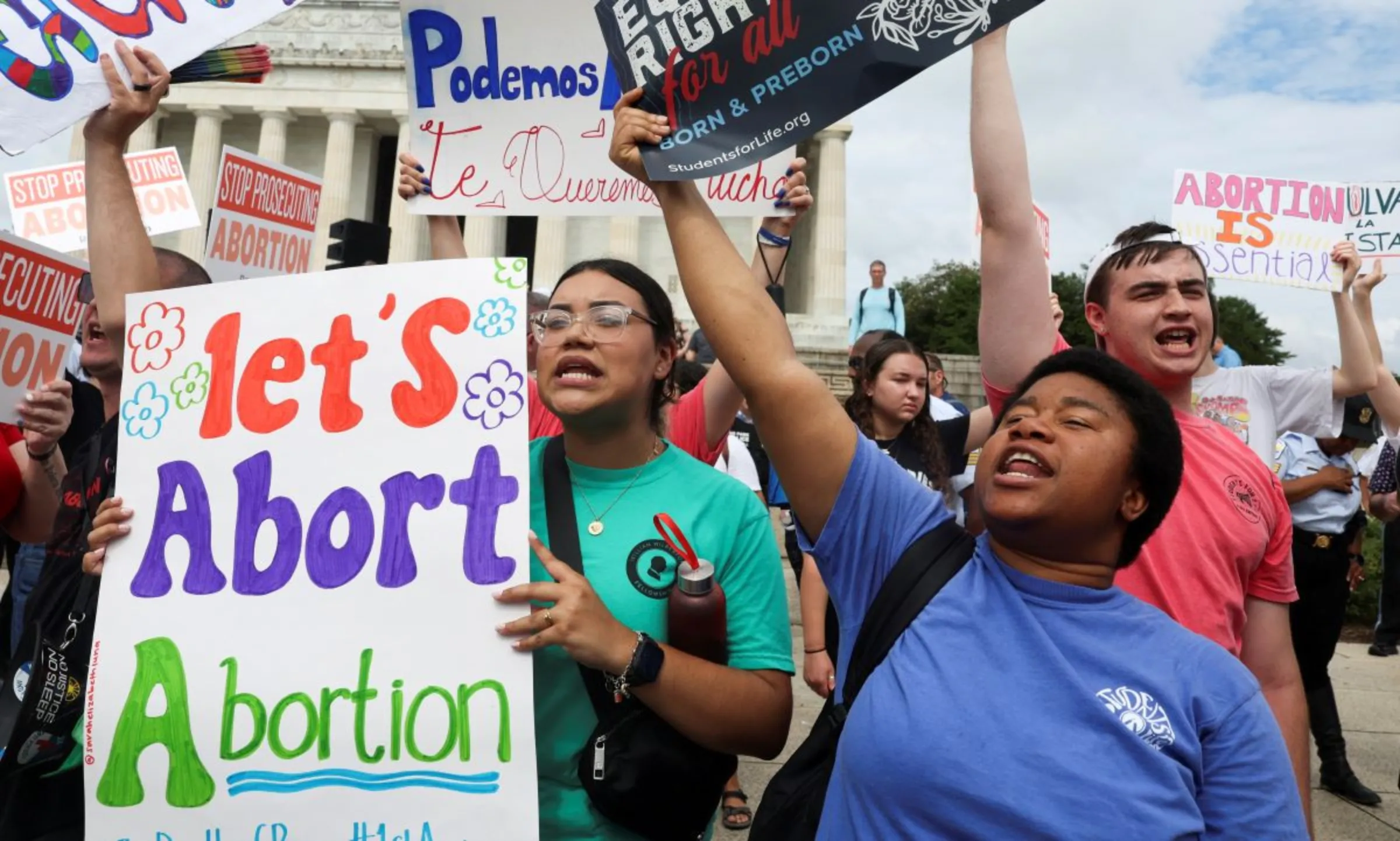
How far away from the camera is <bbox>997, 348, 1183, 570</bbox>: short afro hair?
1.78 metres

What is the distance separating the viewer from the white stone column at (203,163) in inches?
1231

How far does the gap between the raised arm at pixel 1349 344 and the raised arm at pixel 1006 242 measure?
1565 mm

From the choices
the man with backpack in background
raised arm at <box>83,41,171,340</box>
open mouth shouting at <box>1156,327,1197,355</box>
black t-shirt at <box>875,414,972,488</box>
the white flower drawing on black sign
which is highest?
the man with backpack in background

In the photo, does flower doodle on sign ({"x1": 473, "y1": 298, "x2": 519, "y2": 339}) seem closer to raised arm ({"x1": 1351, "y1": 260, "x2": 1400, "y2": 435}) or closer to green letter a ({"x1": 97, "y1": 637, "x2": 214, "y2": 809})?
green letter a ({"x1": 97, "y1": 637, "x2": 214, "y2": 809})

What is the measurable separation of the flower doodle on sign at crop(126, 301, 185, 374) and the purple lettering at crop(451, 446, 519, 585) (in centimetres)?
75

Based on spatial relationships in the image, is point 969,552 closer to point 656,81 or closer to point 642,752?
point 642,752

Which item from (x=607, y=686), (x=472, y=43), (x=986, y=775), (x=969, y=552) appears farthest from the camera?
(x=472, y=43)

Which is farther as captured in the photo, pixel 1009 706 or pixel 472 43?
pixel 472 43

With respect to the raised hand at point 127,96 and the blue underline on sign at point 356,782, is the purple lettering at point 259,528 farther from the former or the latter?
the raised hand at point 127,96

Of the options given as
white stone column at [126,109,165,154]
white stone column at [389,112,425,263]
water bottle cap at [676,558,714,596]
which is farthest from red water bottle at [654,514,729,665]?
white stone column at [126,109,165,154]

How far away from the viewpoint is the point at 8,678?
232 centimetres

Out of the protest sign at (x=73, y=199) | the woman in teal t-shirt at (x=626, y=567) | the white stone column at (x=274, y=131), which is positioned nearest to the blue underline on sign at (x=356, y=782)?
the woman in teal t-shirt at (x=626, y=567)

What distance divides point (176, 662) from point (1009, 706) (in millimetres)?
1516

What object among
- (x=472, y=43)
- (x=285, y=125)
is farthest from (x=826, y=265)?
(x=472, y=43)
